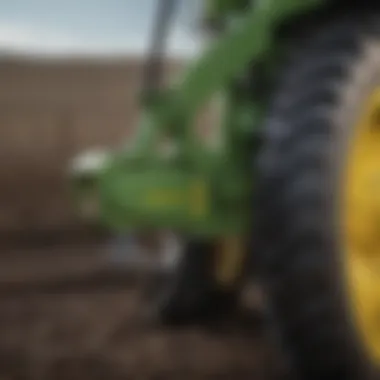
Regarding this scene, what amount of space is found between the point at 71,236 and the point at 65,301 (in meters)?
0.60

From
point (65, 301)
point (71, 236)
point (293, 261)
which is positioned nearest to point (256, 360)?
point (293, 261)

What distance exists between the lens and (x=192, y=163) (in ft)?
5.99

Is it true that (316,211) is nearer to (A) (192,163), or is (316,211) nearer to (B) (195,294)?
(A) (192,163)

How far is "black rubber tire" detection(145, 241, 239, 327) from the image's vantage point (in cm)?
223

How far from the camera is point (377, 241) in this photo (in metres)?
1.60

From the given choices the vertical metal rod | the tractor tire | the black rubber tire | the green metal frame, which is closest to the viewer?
the tractor tire

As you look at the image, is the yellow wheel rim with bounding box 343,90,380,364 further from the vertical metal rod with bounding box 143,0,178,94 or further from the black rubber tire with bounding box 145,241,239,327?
the black rubber tire with bounding box 145,241,239,327

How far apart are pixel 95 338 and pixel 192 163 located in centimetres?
38

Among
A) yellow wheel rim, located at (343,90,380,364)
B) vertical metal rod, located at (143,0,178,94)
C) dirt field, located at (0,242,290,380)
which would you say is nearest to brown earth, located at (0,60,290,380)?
dirt field, located at (0,242,290,380)

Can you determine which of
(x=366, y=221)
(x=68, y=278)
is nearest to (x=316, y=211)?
(x=366, y=221)

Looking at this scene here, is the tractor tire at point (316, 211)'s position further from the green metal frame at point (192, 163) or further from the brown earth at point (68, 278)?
the brown earth at point (68, 278)

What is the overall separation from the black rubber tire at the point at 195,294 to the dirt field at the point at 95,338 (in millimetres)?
70

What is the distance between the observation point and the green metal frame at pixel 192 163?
1667 mm

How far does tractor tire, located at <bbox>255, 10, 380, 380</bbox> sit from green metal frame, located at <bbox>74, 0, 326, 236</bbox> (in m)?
0.13
